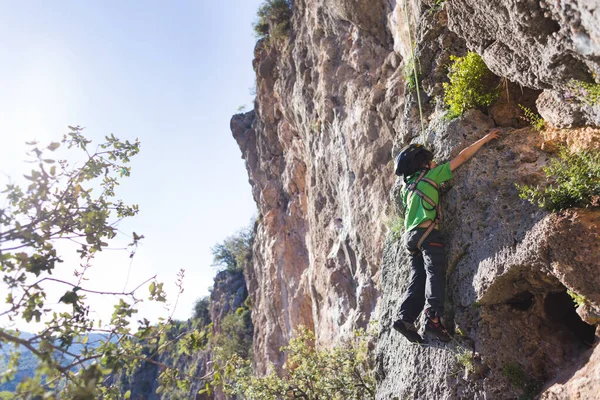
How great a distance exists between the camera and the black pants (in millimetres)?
4496

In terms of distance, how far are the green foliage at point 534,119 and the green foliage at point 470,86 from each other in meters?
0.44

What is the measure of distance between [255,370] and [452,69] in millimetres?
17914

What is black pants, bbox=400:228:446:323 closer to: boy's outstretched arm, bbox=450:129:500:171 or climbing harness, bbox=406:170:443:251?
climbing harness, bbox=406:170:443:251

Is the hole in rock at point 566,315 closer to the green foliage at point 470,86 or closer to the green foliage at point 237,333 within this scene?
the green foliage at point 470,86

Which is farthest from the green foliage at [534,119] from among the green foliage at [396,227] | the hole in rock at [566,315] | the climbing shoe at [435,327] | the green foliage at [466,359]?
the green foliage at [466,359]

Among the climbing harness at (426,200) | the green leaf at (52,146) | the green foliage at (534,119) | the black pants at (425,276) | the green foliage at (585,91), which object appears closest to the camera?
the green leaf at (52,146)

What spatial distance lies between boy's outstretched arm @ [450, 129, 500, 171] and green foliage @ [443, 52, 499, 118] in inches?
20.6

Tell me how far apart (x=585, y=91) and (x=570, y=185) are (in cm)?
74

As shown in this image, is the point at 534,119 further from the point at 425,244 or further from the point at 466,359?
the point at 466,359

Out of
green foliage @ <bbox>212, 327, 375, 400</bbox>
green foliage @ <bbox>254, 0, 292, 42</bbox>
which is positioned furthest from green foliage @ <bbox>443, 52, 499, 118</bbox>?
green foliage @ <bbox>254, 0, 292, 42</bbox>

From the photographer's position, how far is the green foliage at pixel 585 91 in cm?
346

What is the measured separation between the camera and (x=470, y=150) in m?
4.81

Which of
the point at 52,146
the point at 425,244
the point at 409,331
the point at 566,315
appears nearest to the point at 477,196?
the point at 425,244

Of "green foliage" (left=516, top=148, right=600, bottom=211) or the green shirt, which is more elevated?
the green shirt
